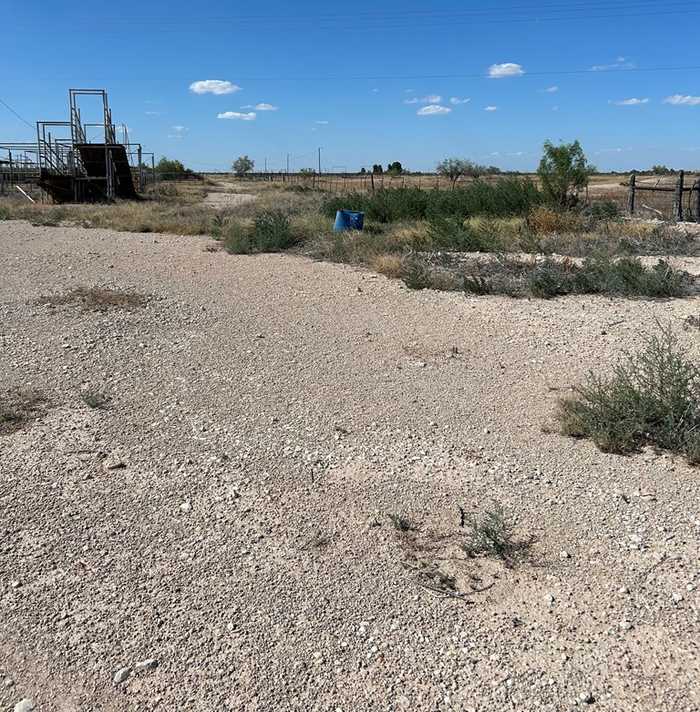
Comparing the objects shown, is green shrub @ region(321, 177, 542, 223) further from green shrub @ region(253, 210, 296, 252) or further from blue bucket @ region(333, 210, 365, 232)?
green shrub @ region(253, 210, 296, 252)

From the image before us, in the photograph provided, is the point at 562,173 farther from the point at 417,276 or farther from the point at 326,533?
the point at 326,533

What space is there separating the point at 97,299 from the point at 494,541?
7642 mm

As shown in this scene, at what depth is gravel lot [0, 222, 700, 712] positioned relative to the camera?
3.14m

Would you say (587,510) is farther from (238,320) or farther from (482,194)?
(482,194)

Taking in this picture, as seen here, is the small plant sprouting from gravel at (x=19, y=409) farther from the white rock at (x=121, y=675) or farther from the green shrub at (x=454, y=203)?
the green shrub at (x=454, y=203)

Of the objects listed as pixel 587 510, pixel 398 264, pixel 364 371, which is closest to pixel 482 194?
pixel 398 264

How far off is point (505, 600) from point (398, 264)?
30.1 feet

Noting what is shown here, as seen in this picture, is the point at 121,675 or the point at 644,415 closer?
the point at 121,675

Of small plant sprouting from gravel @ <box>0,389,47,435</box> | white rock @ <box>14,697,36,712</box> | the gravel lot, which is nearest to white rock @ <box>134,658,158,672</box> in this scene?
the gravel lot

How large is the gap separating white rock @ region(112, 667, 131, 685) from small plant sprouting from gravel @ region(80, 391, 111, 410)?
11.1ft

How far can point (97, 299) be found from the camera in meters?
10.2

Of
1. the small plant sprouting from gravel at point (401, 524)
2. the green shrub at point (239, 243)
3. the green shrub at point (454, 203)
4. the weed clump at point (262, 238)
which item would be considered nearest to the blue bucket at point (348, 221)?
the weed clump at point (262, 238)

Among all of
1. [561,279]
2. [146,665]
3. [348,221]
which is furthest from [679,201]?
[146,665]

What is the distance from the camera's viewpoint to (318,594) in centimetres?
371
